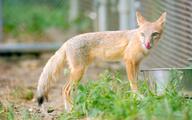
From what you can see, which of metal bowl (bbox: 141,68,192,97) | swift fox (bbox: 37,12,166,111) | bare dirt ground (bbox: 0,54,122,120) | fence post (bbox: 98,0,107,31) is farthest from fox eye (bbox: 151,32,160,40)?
fence post (bbox: 98,0,107,31)

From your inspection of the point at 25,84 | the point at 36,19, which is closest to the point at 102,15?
the point at 36,19

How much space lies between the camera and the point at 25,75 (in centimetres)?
1102

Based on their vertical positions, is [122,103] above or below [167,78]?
below

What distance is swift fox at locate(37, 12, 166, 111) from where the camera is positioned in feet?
23.8

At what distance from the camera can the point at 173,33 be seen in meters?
9.30

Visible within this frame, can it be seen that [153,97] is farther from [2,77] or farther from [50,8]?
[50,8]

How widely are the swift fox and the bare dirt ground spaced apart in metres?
0.34

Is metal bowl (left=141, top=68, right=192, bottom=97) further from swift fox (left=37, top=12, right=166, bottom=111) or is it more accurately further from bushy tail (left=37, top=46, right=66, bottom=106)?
bushy tail (left=37, top=46, right=66, bottom=106)

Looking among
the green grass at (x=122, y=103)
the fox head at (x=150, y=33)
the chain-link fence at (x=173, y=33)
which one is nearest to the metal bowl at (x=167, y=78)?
the green grass at (x=122, y=103)

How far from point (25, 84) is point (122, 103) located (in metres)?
4.44

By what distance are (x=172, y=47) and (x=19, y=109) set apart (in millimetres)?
2969

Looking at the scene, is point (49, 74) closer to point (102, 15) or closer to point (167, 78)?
point (167, 78)

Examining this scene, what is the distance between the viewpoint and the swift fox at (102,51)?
23.8ft

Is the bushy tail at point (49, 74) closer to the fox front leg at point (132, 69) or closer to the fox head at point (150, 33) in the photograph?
the fox front leg at point (132, 69)
